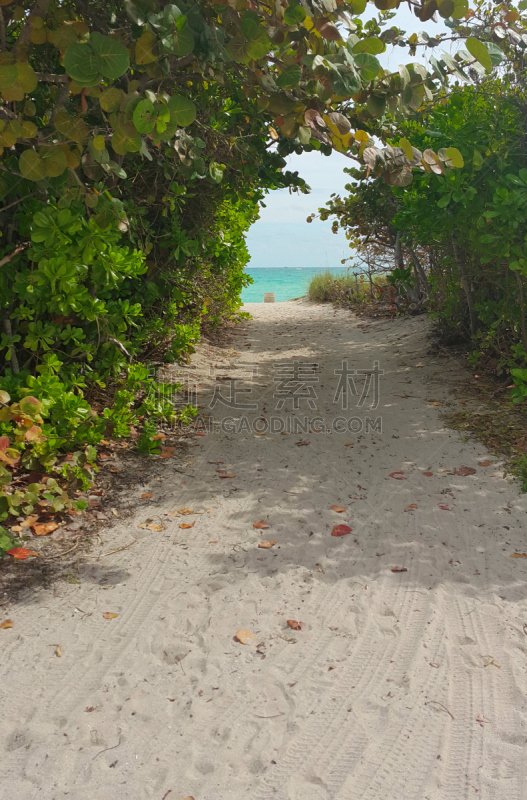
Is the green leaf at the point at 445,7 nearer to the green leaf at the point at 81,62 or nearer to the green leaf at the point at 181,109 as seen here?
the green leaf at the point at 181,109

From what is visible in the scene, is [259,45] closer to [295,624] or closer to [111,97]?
[111,97]

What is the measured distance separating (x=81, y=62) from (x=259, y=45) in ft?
2.62

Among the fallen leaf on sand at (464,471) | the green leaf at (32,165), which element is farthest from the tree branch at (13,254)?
the fallen leaf on sand at (464,471)

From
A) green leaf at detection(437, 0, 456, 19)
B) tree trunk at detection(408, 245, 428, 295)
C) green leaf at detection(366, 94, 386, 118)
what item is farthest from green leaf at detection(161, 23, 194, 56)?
tree trunk at detection(408, 245, 428, 295)

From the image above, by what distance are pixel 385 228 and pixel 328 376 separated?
5936 millimetres

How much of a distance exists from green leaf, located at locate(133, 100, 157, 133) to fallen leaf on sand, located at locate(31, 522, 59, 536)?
2381 millimetres

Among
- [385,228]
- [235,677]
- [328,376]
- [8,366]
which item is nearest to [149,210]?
[8,366]

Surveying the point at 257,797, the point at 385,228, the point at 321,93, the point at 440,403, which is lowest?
the point at 257,797

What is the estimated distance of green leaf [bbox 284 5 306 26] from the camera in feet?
7.11

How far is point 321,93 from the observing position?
2459mm

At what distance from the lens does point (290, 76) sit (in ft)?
8.21

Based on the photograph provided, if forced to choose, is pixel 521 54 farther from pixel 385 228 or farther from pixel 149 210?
pixel 385 228

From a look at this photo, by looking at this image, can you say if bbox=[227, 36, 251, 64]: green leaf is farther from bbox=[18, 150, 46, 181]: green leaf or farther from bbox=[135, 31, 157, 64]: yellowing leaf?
bbox=[18, 150, 46, 181]: green leaf

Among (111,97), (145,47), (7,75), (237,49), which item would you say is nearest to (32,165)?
(7,75)
